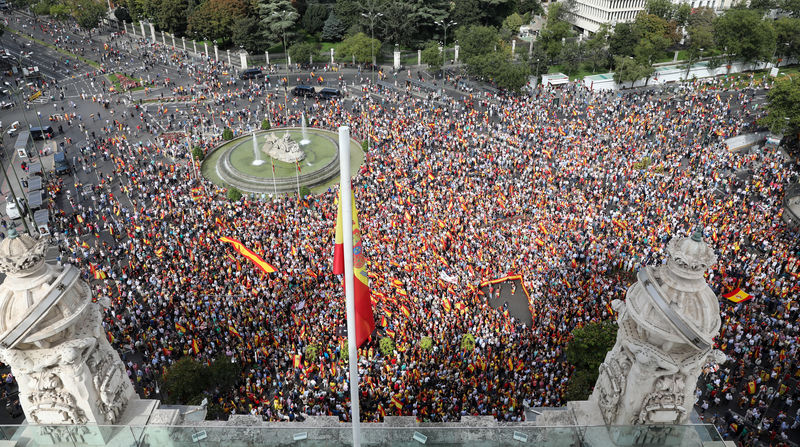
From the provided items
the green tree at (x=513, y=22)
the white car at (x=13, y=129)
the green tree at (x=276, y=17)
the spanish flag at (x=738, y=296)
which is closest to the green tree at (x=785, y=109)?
the spanish flag at (x=738, y=296)

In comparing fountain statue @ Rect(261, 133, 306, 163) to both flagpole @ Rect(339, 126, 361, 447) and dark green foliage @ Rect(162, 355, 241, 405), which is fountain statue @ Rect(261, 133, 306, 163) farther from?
flagpole @ Rect(339, 126, 361, 447)

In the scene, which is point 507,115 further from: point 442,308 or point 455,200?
point 442,308

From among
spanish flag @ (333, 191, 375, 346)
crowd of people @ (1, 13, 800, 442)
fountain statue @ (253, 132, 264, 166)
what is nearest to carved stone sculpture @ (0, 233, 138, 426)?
spanish flag @ (333, 191, 375, 346)

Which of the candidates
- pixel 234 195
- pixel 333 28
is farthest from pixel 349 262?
pixel 333 28

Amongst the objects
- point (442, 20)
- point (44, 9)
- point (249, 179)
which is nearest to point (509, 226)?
point (249, 179)

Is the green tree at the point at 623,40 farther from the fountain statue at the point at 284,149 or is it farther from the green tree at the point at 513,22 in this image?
the fountain statue at the point at 284,149

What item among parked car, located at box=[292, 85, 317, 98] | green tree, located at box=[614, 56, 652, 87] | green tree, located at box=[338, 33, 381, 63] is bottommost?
parked car, located at box=[292, 85, 317, 98]
